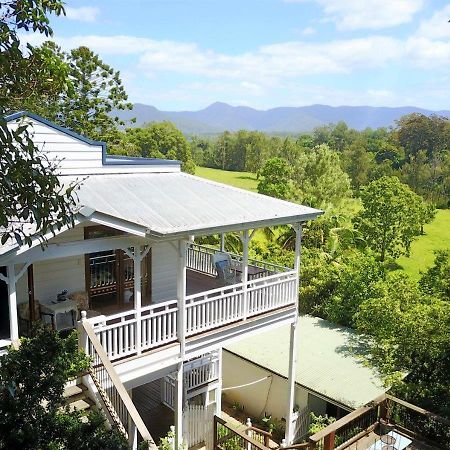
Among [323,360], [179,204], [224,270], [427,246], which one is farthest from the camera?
[427,246]

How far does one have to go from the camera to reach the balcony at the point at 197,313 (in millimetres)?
9781

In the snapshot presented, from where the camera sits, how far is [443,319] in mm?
13781

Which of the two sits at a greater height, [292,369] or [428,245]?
[292,369]

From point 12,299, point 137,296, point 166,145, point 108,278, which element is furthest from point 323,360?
point 166,145

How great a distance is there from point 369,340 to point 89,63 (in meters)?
29.9

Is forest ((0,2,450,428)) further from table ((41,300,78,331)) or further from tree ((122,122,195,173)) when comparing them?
table ((41,300,78,331))

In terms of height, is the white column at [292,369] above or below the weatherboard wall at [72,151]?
below

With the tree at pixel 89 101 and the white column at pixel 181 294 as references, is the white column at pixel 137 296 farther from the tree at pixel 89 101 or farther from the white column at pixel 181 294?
the tree at pixel 89 101

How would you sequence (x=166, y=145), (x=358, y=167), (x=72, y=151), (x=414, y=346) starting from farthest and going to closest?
(x=358, y=167)
(x=166, y=145)
(x=414, y=346)
(x=72, y=151)

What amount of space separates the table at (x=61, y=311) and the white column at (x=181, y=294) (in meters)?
2.43

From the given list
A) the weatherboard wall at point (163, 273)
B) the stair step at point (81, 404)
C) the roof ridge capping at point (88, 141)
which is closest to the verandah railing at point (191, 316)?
the stair step at point (81, 404)

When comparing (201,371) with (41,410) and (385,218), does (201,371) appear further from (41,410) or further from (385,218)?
(385,218)

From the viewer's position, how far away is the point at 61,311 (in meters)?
10.6

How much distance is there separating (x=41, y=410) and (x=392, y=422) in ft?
34.6
